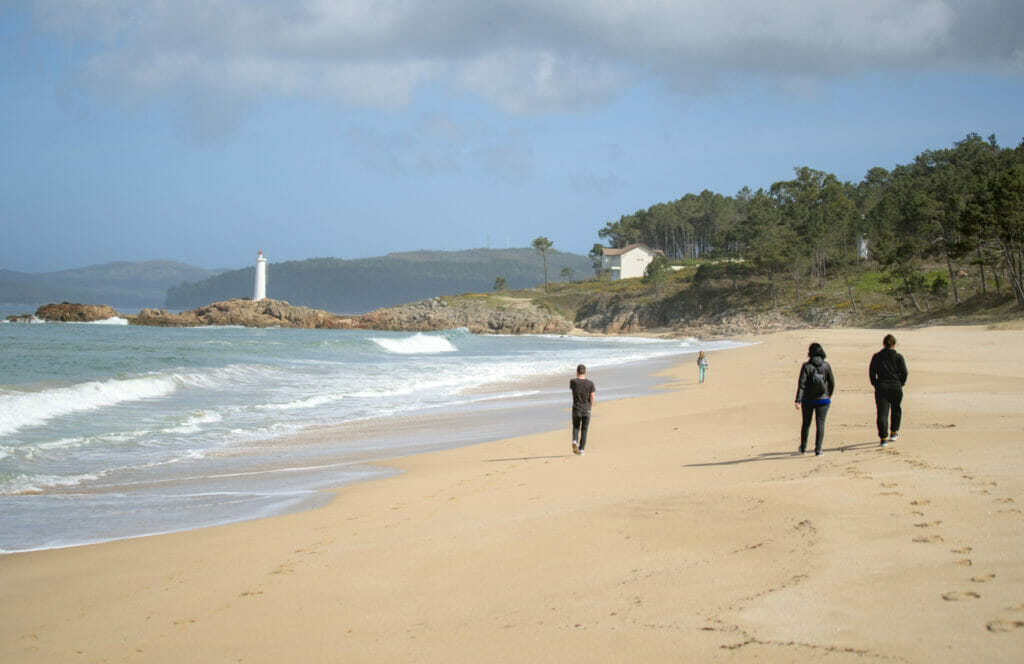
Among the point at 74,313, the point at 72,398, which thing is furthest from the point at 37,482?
the point at 74,313

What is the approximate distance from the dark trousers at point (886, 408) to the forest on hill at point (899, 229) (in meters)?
36.7

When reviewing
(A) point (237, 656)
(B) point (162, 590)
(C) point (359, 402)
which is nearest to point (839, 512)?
(A) point (237, 656)

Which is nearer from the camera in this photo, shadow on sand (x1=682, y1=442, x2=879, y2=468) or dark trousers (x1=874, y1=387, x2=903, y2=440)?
shadow on sand (x1=682, y1=442, x2=879, y2=468)

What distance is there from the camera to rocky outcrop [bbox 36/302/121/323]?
89.5m

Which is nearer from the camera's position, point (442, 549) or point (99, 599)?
point (99, 599)

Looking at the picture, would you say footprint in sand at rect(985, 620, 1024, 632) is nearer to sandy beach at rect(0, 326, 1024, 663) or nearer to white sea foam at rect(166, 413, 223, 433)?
sandy beach at rect(0, 326, 1024, 663)

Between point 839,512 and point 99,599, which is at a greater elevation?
point 839,512

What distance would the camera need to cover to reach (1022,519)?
5.12m

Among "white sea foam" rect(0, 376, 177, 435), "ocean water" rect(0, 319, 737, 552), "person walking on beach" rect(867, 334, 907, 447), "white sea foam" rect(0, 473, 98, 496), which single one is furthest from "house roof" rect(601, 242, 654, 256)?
"white sea foam" rect(0, 473, 98, 496)

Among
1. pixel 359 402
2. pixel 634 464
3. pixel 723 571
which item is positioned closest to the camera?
pixel 723 571

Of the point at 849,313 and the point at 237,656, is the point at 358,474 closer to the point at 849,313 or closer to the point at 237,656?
the point at 237,656

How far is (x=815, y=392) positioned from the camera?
9.23 metres

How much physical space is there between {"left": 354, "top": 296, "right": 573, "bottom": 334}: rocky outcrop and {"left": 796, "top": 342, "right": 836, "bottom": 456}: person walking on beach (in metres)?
78.2

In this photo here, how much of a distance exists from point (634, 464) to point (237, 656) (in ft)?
19.9
